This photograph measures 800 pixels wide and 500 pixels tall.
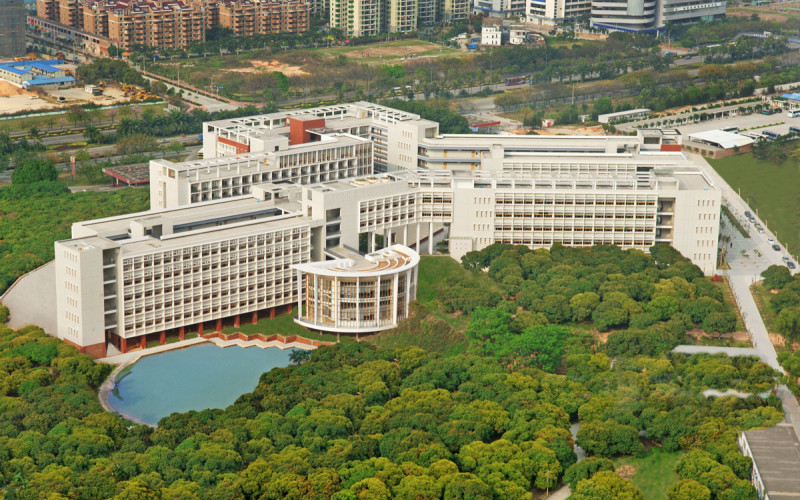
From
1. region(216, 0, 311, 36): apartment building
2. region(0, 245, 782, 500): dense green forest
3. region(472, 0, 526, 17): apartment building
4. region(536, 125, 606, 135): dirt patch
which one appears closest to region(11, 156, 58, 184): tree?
region(0, 245, 782, 500): dense green forest

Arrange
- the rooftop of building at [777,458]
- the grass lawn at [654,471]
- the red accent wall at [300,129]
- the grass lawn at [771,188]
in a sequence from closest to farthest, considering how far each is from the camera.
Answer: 1. the rooftop of building at [777,458]
2. the grass lawn at [654,471]
3. the grass lawn at [771,188]
4. the red accent wall at [300,129]

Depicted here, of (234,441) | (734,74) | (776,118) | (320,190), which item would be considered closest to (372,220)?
(320,190)

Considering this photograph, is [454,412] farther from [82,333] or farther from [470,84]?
[470,84]

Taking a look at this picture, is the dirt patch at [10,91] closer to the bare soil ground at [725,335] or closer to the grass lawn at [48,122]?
the grass lawn at [48,122]

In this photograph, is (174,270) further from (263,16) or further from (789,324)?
(263,16)

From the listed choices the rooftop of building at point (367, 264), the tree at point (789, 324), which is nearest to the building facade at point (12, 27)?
the rooftop of building at point (367, 264)

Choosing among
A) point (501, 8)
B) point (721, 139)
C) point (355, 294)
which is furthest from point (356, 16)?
point (355, 294)

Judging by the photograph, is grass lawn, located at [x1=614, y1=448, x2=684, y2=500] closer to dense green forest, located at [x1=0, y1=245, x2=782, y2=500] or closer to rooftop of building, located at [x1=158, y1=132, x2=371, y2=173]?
dense green forest, located at [x1=0, y1=245, x2=782, y2=500]
